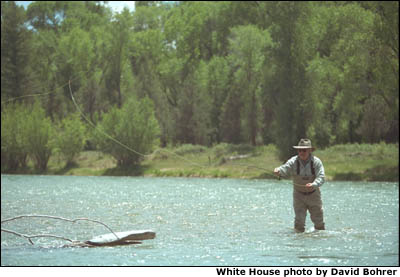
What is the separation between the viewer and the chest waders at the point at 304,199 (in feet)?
26.9

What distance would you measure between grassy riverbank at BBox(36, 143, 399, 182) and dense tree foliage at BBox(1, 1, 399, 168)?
475mm

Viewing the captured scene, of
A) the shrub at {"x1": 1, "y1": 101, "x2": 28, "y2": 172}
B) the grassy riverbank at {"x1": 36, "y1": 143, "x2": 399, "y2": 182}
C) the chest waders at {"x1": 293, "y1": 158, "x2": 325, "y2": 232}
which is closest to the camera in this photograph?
the chest waders at {"x1": 293, "y1": 158, "x2": 325, "y2": 232}

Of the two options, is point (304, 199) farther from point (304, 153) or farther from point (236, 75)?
point (236, 75)

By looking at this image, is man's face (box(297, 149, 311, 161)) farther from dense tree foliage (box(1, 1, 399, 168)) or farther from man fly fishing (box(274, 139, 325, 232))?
dense tree foliage (box(1, 1, 399, 168))

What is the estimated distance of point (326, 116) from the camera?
13961mm

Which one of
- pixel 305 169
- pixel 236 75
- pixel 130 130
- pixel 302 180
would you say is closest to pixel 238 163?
pixel 130 130

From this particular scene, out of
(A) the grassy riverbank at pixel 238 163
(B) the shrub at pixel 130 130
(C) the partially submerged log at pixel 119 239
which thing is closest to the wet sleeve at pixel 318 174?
(A) the grassy riverbank at pixel 238 163

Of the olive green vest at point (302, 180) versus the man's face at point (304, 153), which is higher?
the man's face at point (304, 153)

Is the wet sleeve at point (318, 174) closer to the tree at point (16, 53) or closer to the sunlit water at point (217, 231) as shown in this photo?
the sunlit water at point (217, 231)

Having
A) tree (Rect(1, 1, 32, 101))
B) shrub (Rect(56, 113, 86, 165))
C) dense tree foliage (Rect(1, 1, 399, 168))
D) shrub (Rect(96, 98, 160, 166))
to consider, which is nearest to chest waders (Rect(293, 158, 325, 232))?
dense tree foliage (Rect(1, 1, 399, 168))

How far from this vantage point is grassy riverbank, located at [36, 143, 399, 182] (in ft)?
49.2

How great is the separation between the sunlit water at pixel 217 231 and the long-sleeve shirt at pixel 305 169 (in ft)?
3.14

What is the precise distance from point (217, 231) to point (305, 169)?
103 inches

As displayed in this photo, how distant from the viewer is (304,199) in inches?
336
